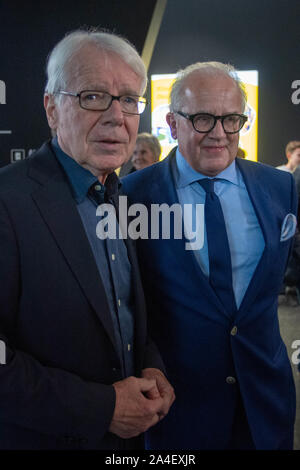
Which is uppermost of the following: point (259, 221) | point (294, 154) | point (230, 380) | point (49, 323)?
point (294, 154)

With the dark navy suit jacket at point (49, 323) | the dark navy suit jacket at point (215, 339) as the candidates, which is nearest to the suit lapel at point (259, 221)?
the dark navy suit jacket at point (215, 339)

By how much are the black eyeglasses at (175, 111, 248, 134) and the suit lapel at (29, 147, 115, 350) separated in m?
0.54

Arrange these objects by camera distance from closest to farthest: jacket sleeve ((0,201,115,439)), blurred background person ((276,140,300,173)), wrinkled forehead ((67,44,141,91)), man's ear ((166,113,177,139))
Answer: jacket sleeve ((0,201,115,439)), wrinkled forehead ((67,44,141,91)), man's ear ((166,113,177,139)), blurred background person ((276,140,300,173))

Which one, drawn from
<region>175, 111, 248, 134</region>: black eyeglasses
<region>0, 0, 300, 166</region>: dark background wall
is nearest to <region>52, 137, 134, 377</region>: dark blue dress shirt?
<region>175, 111, 248, 134</region>: black eyeglasses

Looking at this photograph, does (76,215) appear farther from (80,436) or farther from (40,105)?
(40,105)

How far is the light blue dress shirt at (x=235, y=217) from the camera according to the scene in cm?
140

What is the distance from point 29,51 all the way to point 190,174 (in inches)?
73.8

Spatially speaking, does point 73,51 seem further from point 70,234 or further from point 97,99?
point 70,234

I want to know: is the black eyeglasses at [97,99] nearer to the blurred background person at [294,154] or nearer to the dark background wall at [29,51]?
the dark background wall at [29,51]

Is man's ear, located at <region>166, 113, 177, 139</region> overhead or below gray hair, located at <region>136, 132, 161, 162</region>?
below

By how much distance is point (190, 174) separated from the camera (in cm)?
145

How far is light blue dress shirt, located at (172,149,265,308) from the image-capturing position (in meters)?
1.40

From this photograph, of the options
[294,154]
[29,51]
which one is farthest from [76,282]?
[294,154]

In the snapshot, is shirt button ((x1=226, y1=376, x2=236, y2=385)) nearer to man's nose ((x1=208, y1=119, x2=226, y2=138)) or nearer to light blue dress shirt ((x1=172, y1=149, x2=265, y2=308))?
light blue dress shirt ((x1=172, y1=149, x2=265, y2=308))
